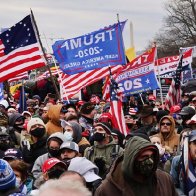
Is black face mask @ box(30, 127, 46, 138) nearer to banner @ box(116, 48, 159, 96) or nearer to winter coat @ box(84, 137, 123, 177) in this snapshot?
winter coat @ box(84, 137, 123, 177)

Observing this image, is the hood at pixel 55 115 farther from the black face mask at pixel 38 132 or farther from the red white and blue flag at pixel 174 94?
the red white and blue flag at pixel 174 94

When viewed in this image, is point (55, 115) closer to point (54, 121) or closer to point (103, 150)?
point (54, 121)

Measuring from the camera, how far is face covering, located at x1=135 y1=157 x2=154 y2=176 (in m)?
3.36

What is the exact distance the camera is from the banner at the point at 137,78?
961 cm

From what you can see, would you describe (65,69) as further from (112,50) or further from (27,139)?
(27,139)

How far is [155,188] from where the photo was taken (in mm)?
3455

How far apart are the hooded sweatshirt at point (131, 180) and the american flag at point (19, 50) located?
6208mm

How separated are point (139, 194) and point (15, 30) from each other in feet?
21.9

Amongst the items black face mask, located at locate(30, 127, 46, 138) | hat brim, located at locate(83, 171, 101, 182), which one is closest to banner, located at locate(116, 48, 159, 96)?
black face mask, located at locate(30, 127, 46, 138)

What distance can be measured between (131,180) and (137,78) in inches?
251

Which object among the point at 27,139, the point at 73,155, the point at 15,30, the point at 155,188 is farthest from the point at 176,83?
the point at 155,188

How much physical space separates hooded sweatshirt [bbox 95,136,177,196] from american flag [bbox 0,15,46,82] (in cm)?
621

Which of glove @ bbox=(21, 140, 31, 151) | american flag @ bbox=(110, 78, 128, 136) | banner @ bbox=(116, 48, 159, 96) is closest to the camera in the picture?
glove @ bbox=(21, 140, 31, 151)

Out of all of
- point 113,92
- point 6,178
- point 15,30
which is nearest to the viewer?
point 6,178
